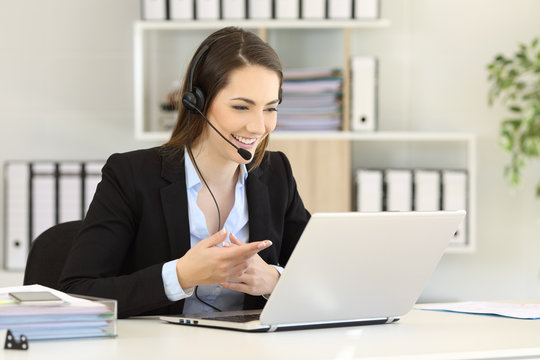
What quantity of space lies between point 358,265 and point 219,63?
1.98 feet

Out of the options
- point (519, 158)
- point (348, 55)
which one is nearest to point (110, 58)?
point (348, 55)

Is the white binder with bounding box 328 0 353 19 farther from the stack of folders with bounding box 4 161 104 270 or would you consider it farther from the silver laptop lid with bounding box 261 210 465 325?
the silver laptop lid with bounding box 261 210 465 325

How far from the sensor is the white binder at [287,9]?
2857 mm

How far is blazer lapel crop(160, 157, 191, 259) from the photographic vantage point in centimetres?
155

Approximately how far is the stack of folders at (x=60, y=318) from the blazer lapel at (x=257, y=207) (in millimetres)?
555

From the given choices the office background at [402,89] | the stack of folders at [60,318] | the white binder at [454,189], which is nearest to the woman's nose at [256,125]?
the stack of folders at [60,318]

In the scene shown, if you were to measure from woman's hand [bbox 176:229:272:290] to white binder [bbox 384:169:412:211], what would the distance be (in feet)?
5.45

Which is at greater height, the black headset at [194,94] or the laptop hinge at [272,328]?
the black headset at [194,94]

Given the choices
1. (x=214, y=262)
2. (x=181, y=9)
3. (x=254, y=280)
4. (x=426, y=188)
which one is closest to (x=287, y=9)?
(x=181, y=9)

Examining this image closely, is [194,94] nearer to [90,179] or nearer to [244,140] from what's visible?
[244,140]

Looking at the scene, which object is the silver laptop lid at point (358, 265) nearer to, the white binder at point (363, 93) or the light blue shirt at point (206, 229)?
the light blue shirt at point (206, 229)

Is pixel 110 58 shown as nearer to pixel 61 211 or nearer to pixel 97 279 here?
pixel 61 211

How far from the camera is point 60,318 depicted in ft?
3.61

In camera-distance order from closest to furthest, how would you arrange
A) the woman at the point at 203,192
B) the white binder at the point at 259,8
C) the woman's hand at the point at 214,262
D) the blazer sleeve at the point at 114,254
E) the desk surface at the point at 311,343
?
the desk surface at the point at 311,343 < the woman's hand at the point at 214,262 < the blazer sleeve at the point at 114,254 < the woman at the point at 203,192 < the white binder at the point at 259,8
